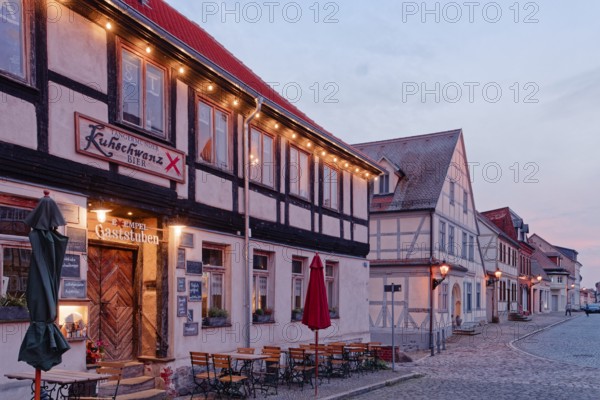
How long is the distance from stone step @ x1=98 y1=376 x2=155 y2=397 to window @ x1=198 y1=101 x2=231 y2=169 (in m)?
4.43

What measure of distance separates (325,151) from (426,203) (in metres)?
11.2

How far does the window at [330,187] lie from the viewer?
19.3 meters

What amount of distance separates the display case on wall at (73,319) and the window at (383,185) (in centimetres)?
2204

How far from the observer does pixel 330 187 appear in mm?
19703

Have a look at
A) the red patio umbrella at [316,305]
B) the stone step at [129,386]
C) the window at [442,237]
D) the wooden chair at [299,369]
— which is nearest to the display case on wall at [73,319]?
the stone step at [129,386]

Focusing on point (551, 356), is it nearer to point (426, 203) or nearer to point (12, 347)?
point (426, 203)

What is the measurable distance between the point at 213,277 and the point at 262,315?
2.14 metres

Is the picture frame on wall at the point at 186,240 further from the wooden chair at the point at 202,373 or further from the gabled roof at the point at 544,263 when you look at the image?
the gabled roof at the point at 544,263

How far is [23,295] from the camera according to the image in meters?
9.21

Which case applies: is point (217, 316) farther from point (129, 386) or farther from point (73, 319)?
point (73, 319)

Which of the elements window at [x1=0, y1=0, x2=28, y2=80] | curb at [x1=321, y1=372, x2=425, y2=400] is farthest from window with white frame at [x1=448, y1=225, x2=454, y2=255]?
window at [x1=0, y1=0, x2=28, y2=80]

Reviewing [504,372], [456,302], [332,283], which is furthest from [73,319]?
[456,302]

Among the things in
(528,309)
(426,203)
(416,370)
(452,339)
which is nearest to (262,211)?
(416,370)

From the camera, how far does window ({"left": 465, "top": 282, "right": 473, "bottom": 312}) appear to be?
3462cm
